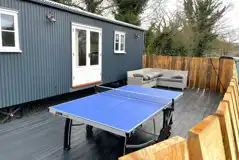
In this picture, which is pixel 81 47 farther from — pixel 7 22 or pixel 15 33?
pixel 7 22

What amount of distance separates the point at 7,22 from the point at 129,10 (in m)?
9.85

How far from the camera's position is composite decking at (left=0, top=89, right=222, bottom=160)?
2.73 meters

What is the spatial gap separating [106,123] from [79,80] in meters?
3.98

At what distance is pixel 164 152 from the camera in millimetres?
722

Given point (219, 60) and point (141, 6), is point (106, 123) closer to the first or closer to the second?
point (219, 60)

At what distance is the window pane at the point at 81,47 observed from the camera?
18.8 ft

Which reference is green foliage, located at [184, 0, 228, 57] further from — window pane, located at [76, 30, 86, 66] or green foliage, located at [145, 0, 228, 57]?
window pane, located at [76, 30, 86, 66]

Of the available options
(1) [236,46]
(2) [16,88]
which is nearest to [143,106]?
(2) [16,88]

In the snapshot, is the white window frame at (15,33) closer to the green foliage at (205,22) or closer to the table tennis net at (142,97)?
the table tennis net at (142,97)

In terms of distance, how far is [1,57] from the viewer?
3809mm

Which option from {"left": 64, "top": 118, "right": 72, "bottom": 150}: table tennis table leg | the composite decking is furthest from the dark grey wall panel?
{"left": 64, "top": 118, "right": 72, "bottom": 150}: table tennis table leg

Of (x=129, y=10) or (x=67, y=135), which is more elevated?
(x=129, y=10)

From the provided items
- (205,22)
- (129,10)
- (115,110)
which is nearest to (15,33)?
(115,110)

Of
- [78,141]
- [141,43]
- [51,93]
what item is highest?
[141,43]
